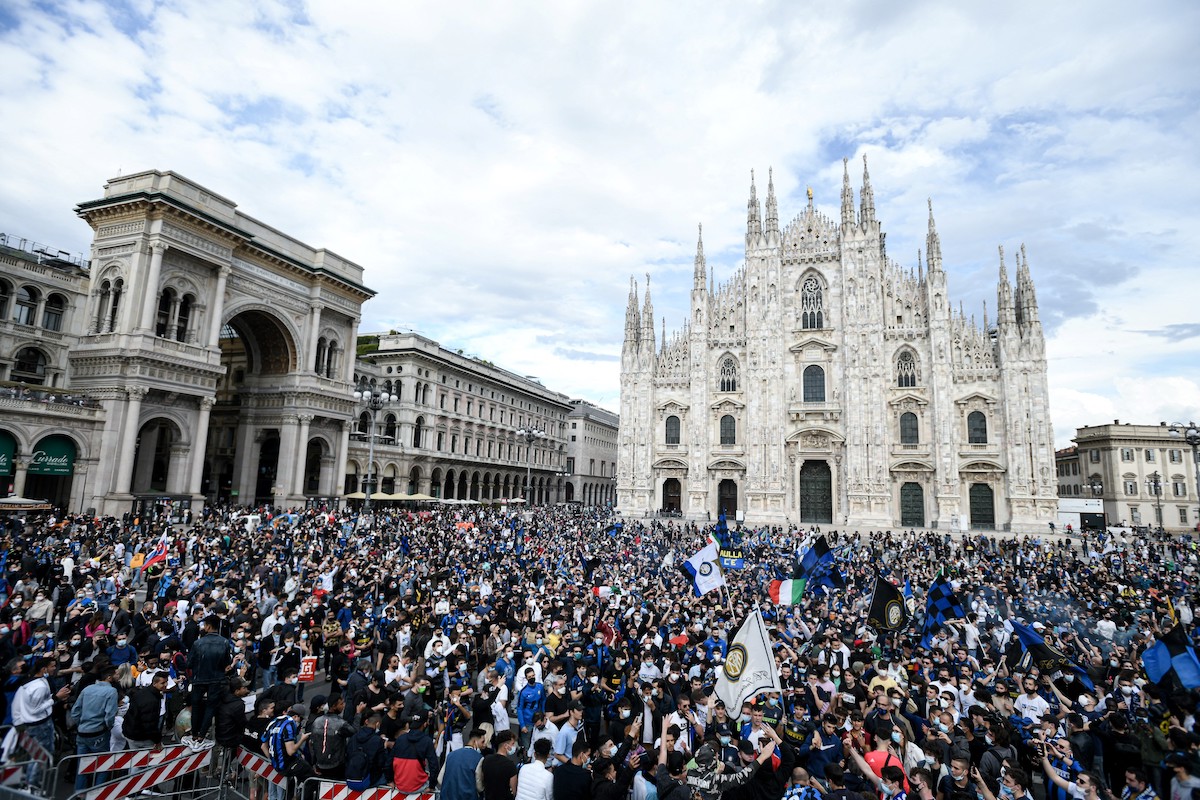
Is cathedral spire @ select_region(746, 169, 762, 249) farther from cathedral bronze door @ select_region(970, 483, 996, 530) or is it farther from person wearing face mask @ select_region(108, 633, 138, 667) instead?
person wearing face mask @ select_region(108, 633, 138, 667)

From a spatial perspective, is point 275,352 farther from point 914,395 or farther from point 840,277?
point 914,395

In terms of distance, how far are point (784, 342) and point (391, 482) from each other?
32077 millimetres

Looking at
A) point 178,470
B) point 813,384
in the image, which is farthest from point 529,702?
point 813,384

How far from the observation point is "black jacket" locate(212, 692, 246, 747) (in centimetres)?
731

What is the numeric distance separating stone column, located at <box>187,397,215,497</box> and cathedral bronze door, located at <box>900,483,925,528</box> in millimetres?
42173

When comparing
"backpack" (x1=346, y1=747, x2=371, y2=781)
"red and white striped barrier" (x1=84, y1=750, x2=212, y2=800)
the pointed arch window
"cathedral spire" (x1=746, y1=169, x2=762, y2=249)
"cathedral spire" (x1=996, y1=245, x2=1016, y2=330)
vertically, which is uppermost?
"cathedral spire" (x1=746, y1=169, x2=762, y2=249)

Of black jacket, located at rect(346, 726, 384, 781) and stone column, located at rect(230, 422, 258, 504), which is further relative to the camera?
stone column, located at rect(230, 422, 258, 504)

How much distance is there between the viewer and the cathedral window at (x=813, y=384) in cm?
4569

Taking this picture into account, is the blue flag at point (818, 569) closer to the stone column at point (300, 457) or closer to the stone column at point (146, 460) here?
the stone column at point (300, 457)

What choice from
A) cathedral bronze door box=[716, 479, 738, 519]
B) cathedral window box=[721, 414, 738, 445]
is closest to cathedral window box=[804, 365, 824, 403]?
cathedral window box=[721, 414, 738, 445]

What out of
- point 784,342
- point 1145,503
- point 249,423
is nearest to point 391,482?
point 249,423

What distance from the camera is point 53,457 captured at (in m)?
27.7

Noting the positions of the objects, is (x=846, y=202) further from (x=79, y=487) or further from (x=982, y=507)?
(x=79, y=487)

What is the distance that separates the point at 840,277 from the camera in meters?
45.6
